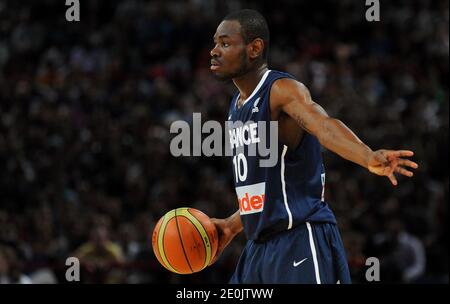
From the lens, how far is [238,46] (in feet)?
14.8

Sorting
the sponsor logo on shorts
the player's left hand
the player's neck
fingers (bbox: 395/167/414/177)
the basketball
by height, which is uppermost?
the player's neck

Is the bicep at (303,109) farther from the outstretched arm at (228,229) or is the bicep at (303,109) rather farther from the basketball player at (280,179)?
the outstretched arm at (228,229)

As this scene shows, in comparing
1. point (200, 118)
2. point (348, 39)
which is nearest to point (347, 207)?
point (200, 118)

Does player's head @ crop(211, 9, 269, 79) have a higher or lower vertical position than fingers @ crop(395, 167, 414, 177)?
higher

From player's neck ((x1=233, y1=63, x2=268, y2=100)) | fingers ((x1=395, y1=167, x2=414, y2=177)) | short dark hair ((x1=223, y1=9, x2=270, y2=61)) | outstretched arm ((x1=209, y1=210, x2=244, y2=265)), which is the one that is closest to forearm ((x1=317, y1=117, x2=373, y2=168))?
fingers ((x1=395, y1=167, x2=414, y2=177))

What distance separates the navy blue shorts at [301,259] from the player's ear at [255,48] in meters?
1.06

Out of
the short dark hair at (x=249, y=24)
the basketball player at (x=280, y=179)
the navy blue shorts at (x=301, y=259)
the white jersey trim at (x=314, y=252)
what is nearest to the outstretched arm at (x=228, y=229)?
the basketball player at (x=280, y=179)

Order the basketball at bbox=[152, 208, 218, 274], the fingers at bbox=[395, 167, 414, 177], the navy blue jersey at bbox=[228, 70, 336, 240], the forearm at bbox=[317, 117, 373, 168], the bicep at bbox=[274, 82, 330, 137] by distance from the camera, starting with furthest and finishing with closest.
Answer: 1. the basketball at bbox=[152, 208, 218, 274]
2. the navy blue jersey at bbox=[228, 70, 336, 240]
3. the bicep at bbox=[274, 82, 330, 137]
4. the forearm at bbox=[317, 117, 373, 168]
5. the fingers at bbox=[395, 167, 414, 177]

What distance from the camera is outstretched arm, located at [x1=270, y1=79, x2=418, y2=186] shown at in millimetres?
3602

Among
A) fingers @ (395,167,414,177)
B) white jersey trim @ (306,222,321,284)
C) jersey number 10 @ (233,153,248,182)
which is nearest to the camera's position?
fingers @ (395,167,414,177)

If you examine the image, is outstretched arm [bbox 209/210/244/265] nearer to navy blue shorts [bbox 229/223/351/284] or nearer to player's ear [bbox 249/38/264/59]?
navy blue shorts [bbox 229/223/351/284]

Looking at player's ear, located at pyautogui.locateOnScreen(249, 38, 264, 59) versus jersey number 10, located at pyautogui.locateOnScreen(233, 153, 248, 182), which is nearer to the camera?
jersey number 10, located at pyautogui.locateOnScreen(233, 153, 248, 182)

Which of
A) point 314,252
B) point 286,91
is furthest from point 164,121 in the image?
point 314,252

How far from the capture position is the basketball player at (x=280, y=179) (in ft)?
13.6
